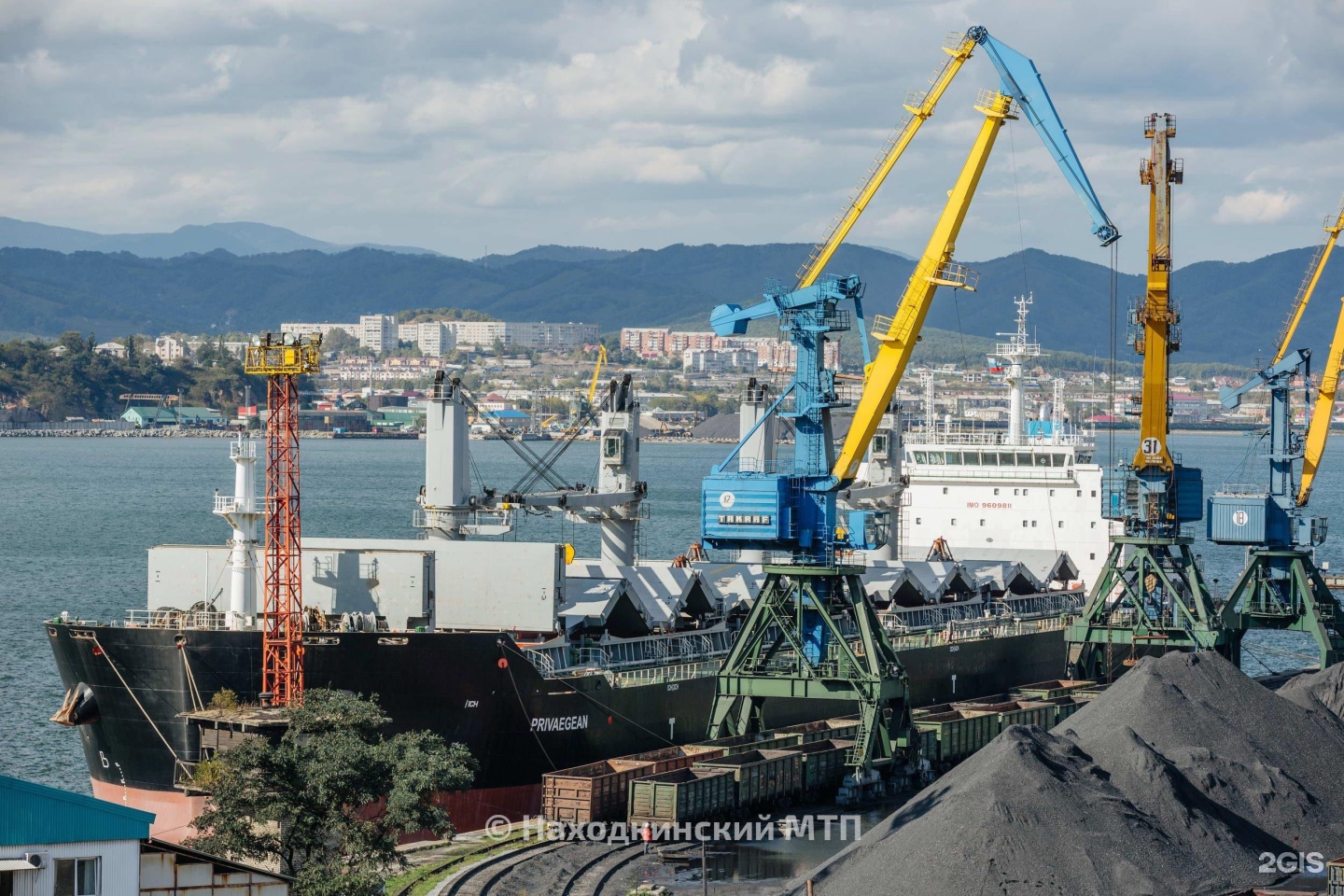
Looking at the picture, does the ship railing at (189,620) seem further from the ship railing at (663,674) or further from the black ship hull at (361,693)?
the ship railing at (663,674)

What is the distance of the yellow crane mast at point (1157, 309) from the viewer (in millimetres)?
47938

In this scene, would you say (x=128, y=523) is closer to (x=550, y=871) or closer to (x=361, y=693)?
(x=361, y=693)

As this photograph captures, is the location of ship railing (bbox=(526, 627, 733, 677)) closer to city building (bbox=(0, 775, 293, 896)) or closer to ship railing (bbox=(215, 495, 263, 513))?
ship railing (bbox=(215, 495, 263, 513))

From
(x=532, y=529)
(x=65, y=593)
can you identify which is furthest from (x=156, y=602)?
(x=532, y=529)

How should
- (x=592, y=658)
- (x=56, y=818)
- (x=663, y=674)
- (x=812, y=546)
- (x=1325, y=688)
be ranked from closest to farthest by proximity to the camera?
(x=56, y=818) < (x=812, y=546) < (x=592, y=658) < (x=663, y=674) < (x=1325, y=688)

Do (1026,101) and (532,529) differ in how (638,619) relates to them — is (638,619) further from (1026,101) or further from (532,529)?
(532,529)

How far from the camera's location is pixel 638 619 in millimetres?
41625

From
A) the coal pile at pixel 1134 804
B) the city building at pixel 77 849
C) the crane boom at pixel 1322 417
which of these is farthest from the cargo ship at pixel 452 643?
the crane boom at pixel 1322 417

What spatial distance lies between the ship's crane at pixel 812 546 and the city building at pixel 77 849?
19019mm

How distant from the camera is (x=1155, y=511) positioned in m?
47.8

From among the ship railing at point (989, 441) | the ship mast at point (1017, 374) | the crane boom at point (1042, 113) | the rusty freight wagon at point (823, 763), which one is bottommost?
the rusty freight wagon at point (823, 763)

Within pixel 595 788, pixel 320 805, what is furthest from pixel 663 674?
pixel 320 805

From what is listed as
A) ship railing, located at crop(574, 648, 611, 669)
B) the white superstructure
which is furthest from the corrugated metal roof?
the white superstructure

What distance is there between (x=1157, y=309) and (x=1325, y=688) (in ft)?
37.8
